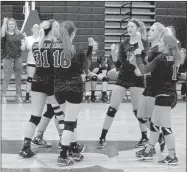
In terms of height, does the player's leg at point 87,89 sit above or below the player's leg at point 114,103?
below

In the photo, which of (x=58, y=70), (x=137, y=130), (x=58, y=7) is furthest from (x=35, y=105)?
(x=58, y=7)

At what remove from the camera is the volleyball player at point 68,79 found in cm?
584

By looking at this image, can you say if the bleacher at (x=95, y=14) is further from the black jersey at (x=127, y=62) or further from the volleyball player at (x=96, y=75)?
the black jersey at (x=127, y=62)

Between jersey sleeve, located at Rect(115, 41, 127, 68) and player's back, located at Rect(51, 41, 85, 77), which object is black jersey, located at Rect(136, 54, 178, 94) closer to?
player's back, located at Rect(51, 41, 85, 77)

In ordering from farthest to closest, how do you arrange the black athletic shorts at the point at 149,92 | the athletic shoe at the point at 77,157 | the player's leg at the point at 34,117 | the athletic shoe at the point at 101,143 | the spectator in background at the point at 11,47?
the spectator in background at the point at 11,47, the athletic shoe at the point at 101,143, the black athletic shorts at the point at 149,92, the player's leg at the point at 34,117, the athletic shoe at the point at 77,157

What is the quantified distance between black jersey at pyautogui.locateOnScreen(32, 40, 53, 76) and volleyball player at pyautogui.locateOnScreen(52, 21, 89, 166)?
0.26m

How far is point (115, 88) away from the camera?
22.6 ft

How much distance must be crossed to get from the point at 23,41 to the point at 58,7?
20.2 ft

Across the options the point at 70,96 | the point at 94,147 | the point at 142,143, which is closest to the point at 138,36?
the point at 70,96

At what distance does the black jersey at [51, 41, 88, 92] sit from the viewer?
5.86 meters

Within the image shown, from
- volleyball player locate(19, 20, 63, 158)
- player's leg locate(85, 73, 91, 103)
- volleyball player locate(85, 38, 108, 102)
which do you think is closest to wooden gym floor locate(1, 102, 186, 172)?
volleyball player locate(19, 20, 63, 158)

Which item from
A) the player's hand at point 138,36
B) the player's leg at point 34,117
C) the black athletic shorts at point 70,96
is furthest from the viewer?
the player's hand at point 138,36

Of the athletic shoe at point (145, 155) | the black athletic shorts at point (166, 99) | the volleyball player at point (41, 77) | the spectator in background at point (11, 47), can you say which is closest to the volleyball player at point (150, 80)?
the black athletic shorts at point (166, 99)

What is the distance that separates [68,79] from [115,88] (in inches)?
46.3
